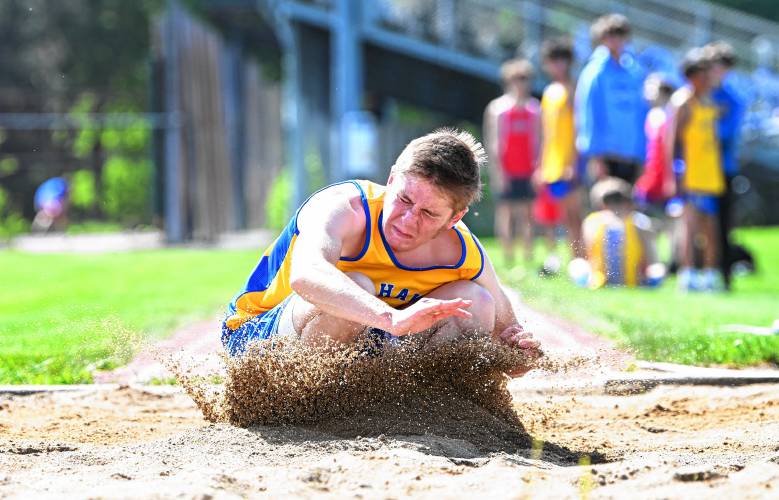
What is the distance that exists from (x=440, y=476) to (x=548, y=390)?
6.72 feet

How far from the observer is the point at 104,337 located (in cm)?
527

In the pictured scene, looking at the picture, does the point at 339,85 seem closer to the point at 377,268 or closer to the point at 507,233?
the point at 507,233

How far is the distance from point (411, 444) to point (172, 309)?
16.7 feet

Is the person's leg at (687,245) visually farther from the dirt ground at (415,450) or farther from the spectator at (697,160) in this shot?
the dirt ground at (415,450)

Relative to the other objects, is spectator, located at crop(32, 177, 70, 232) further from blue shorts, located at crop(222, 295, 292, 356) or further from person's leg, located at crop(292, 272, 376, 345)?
person's leg, located at crop(292, 272, 376, 345)

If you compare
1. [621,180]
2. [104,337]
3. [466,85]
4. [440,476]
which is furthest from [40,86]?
[440,476]

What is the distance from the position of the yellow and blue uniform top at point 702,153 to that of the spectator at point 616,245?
1.91ft

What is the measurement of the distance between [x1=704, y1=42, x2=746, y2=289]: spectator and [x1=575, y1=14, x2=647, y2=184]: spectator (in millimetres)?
720

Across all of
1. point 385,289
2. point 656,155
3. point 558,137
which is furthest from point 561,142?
point 385,289

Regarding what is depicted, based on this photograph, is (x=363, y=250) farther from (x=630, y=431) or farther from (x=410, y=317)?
(x=630, y=431)

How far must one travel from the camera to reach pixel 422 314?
3.72 m

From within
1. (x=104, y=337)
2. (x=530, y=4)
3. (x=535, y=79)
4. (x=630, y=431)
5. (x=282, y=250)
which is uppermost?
(x=530, y=4)

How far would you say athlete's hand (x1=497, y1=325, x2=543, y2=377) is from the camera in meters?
4.46

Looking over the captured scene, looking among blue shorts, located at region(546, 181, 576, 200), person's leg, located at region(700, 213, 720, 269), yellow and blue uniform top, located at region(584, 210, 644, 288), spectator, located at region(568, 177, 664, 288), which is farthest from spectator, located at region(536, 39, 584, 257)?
person's leg, located at region(700, 213, 720, 269)
